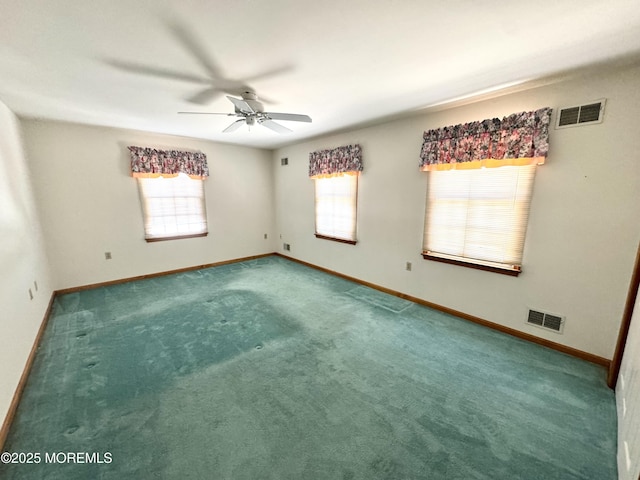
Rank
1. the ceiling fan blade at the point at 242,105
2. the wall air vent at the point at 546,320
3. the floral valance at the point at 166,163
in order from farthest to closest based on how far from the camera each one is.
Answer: the floral valance at the point at 166,163, the wall air vent at the point at 546,320, the ceiling fan blade at the point at 242,105

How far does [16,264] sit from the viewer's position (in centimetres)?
228

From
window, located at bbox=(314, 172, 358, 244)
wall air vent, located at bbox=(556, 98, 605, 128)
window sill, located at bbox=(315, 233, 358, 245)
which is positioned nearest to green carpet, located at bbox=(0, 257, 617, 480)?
window sill, located at bbox=(315, 233, 358, 245)

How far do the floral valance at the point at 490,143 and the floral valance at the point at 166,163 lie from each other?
3783 millimetres

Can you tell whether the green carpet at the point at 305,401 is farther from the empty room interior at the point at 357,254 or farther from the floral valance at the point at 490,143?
the floral valance at the point at 490,143

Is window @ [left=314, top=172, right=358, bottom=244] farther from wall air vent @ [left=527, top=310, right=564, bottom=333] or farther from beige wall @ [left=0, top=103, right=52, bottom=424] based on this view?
beige wall @ [left=0, top=103, right=52, bottom=424]

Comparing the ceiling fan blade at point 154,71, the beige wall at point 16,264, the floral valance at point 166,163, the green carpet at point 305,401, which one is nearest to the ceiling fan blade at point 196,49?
the ceiling fan blade at point 154,71

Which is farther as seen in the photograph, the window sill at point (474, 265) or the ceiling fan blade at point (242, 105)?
the window sill at point (474, 265)

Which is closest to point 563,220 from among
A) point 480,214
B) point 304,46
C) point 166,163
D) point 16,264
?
point 480,214

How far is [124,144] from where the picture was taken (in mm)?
3982

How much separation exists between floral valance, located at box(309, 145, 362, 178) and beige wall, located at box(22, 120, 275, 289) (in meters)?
1.80

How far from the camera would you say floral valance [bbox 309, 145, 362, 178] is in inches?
151

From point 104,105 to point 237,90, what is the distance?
1681 mm

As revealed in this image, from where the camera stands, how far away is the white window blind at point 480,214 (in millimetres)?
2543

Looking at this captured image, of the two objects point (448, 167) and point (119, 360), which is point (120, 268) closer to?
point (119, 360)
